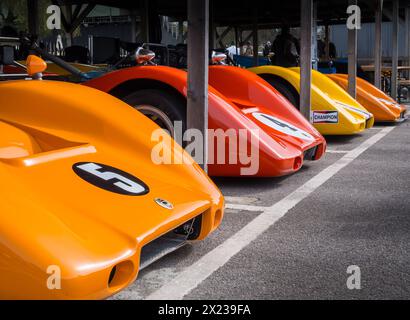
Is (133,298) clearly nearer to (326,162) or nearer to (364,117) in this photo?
(326,162)

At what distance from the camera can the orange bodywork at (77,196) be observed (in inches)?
67.6

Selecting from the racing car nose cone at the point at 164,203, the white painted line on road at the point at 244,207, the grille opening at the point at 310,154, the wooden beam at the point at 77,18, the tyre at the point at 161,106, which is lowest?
the white painted line on road at the point at 244,207

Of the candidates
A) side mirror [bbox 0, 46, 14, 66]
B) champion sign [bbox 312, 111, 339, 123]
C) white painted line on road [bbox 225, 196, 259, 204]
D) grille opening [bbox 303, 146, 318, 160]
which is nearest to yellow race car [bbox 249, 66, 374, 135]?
champion sign [bbox 312, 111, 339, 123]

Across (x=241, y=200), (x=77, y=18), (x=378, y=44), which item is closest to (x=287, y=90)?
(x=241, y=200)

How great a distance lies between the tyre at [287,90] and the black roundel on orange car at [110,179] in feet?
14.2

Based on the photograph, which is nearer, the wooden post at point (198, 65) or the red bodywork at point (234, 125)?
the wooden post at point (198, 65)

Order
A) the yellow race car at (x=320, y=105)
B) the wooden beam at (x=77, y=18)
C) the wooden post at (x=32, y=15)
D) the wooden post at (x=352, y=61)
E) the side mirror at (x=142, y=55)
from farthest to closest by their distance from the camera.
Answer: the wooden beam at (x=77, y=18) → the wooden post at (x=32, y=15) → the wooden post at (x=352, y=61) → the yellow race car at (x=320, y=105) → the side mirror at (x=142, y=55)

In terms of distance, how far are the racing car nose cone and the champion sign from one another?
472 centimetres

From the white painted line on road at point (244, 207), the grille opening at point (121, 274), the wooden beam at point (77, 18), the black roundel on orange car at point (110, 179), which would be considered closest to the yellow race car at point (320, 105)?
the white painted line on road at point (244, 207)

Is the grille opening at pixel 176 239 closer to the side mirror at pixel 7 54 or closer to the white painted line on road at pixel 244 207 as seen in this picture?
the white painted line on road at pixel 244 207

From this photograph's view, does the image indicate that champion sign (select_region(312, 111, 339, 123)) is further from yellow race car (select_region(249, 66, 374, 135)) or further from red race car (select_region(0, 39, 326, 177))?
red race car (select_region(0, 39, 326, 177))

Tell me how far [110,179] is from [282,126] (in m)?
2.59
